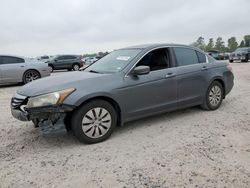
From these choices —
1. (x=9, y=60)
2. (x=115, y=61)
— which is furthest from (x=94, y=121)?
(x=9, y=60)

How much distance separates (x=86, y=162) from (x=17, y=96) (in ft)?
5.45

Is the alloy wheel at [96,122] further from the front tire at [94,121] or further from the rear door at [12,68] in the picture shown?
the rear door at [12,68]

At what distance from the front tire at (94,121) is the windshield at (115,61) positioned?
79 cm

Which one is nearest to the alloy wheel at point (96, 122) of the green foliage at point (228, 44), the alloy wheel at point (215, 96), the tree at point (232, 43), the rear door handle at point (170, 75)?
the rear door handle at point (170, 75)

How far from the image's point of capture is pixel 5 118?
5.62 metres

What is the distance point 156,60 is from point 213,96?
1680 mm

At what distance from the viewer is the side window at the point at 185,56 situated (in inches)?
207

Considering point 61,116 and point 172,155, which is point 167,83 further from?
point 61,116

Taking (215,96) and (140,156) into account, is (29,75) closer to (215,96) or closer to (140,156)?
(215,96)

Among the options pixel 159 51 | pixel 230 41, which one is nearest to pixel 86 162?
pixel 159 51

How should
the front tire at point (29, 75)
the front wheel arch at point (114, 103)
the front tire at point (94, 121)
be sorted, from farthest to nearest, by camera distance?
the front tire at point (29, 75) → the front wheel arch at point (114, 103) → the front tire at point (94, 121)

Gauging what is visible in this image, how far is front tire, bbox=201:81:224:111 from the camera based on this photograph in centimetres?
568

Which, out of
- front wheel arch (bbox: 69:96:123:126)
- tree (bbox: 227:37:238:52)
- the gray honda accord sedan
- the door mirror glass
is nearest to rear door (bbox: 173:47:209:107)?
the gray honda accord sedan

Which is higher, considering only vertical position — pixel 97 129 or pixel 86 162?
pixel 97 129
